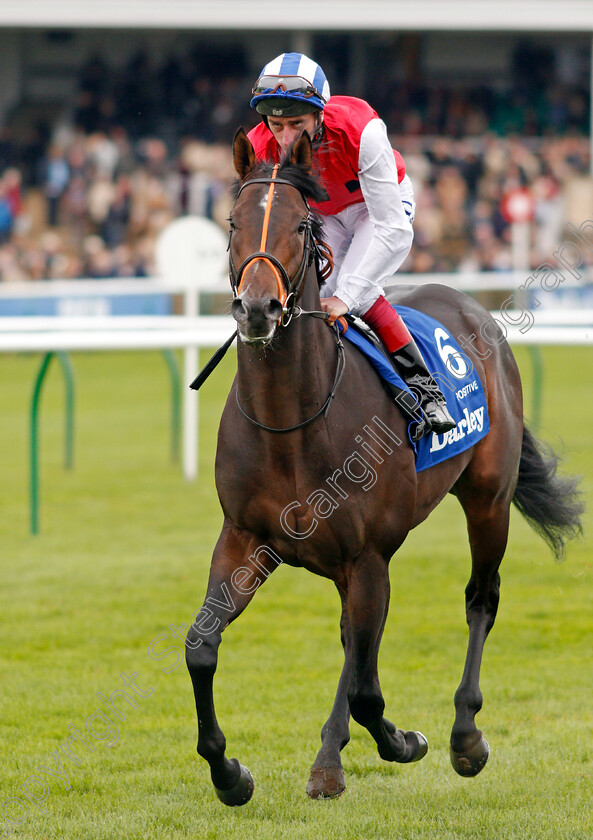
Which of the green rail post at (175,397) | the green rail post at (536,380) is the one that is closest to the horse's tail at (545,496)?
the green rail post at (175,397)

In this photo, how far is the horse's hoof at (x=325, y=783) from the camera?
380 cm

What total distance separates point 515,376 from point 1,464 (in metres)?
6.40

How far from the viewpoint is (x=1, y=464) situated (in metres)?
10.4

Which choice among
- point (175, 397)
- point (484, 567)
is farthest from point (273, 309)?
point (175, 397)

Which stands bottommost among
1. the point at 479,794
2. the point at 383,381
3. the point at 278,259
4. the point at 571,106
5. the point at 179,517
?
the point at 479,794

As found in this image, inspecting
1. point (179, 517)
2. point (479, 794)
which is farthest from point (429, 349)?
point (179, 517)

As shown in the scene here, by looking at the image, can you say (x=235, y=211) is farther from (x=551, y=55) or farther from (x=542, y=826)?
(x=551, y=55)

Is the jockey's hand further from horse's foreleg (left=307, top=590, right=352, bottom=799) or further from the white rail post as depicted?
the white rail post

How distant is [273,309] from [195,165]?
16.6 metres

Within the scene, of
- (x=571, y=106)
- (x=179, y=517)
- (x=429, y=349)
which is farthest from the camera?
(x=571, y=106)

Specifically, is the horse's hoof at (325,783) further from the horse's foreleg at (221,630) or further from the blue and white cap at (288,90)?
the blue and white cap at (288,90)

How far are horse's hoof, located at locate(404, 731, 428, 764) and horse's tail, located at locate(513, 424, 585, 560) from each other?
4.45 feet

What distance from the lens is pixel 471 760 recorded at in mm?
3965

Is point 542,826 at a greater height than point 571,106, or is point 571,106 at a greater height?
point 571,106
